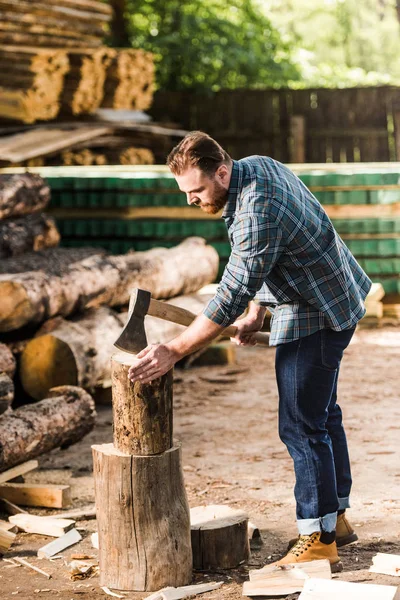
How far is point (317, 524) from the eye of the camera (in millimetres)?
4695

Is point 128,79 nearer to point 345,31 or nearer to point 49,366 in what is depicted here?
point 49,366

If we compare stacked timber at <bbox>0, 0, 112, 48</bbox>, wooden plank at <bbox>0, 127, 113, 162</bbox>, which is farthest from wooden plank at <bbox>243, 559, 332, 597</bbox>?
stacked timber at <bbox>0, 0, 112, 48</bbox>

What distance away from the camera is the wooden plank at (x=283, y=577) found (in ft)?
14.5

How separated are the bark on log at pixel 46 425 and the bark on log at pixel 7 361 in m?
0.50

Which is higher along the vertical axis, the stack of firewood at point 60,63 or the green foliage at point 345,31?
the green foliage at point 345,31

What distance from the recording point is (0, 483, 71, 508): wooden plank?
596cm

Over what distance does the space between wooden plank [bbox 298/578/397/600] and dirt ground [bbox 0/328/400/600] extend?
0.49 feet

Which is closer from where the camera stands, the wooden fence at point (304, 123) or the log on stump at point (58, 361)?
the log on stump at point (58, 361)

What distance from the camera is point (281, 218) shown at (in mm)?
4301

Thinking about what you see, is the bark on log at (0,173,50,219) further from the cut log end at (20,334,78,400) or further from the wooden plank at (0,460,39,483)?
the wooden plank at (0,460,39,483)

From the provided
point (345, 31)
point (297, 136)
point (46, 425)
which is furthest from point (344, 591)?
point (345, 31)

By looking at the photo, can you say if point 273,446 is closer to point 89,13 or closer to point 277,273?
point 277,273

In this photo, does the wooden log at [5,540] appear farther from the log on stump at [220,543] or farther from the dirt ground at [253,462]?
the log on stump at [220,543]

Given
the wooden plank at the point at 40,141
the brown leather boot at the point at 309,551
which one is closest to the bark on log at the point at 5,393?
the brown leather boot at the point at 309,551
